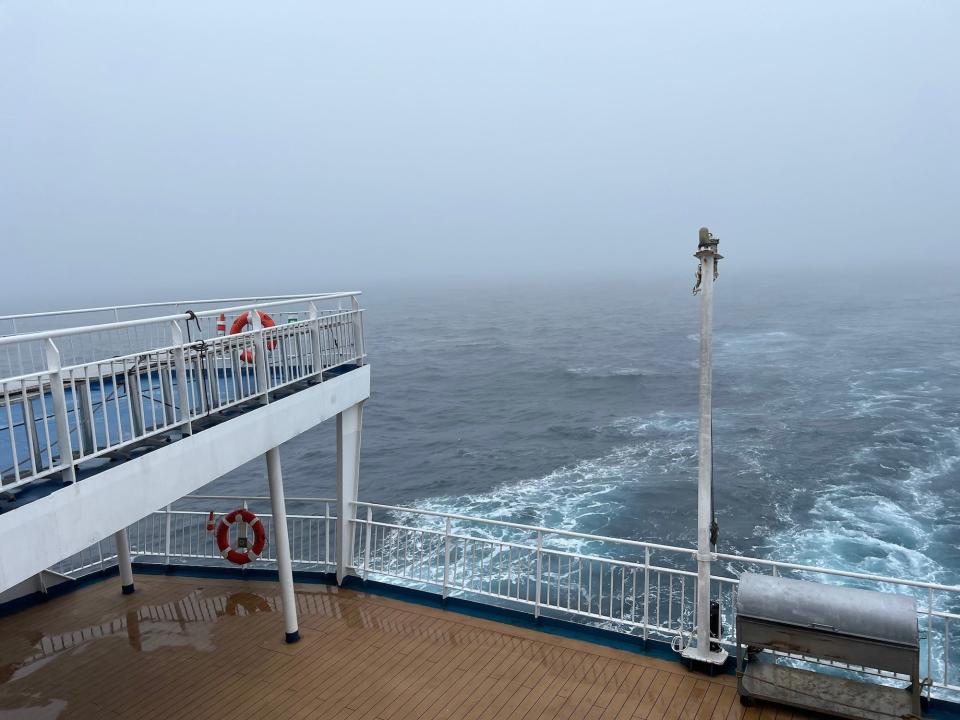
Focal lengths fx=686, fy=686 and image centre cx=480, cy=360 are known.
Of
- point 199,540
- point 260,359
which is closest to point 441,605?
point 260,359

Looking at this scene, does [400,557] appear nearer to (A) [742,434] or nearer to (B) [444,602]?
(B) [444,602]

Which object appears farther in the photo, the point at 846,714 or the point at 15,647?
the point at 15,647

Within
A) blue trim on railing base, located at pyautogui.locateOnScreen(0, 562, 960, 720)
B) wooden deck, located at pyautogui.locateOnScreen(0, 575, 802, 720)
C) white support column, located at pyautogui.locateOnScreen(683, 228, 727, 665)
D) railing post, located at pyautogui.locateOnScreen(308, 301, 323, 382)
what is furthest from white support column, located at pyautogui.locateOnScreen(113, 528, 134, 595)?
white support column, located at pyautogui.locateOnScreen(683, 228, 727, 665)

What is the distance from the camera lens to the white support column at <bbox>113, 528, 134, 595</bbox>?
9117 mm

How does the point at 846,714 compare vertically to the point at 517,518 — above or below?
above

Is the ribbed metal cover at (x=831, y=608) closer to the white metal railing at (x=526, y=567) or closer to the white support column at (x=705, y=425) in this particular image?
the white support column at (x=705, y=425)

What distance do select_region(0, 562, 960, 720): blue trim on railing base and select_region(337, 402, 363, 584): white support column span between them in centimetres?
30

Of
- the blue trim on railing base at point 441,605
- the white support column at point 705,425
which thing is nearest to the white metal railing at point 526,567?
the blue trim on railing base at point 441,605

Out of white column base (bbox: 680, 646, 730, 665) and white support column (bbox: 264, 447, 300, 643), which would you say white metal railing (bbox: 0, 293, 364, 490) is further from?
white column base (bbox: 680, 646, 730, 665)

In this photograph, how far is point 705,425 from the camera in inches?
255

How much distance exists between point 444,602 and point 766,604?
3.93 meters

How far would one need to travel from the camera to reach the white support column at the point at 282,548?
303 inches

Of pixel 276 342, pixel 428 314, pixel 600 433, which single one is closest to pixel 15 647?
pixel 276 342

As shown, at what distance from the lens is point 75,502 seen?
179 inches
